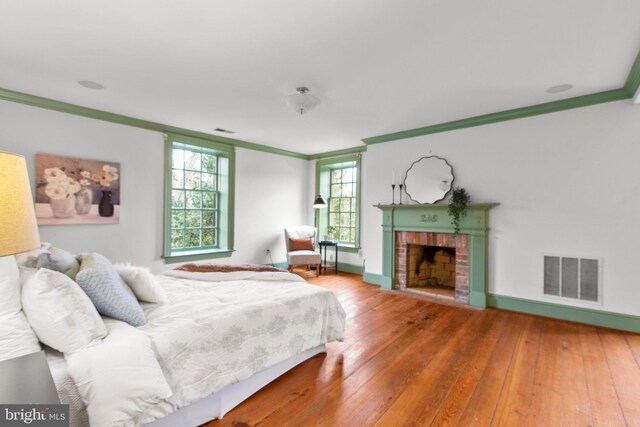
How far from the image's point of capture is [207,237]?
5.45m

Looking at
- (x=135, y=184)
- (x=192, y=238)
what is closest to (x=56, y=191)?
(x=135, y=184)

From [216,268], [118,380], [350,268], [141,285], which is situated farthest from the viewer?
[350,268]

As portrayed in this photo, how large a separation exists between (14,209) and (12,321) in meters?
1.06

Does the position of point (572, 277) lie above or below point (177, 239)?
below

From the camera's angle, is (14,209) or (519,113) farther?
(519,113)

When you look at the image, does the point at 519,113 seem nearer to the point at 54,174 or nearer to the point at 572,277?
the point at 572,277

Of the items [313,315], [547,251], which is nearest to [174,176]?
[313,315]

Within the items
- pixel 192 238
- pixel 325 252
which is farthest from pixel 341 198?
pixel 192 238

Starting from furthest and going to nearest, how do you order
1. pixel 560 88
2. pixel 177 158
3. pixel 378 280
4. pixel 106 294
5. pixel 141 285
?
pixel 378 280
pixel 177 158
pixel 560 88
pixel 141 285
pixel 106 294

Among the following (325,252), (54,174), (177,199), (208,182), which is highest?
(208,182)

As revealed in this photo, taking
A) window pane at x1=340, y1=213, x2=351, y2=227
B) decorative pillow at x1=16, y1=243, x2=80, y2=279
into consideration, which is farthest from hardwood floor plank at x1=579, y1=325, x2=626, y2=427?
window pane at x1=340, y1=213, x2=351, y2=227

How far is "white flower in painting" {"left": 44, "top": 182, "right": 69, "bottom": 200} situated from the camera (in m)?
3.61

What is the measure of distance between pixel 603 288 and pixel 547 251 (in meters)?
0.62

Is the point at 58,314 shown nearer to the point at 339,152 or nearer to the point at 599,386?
the point at 599,386
